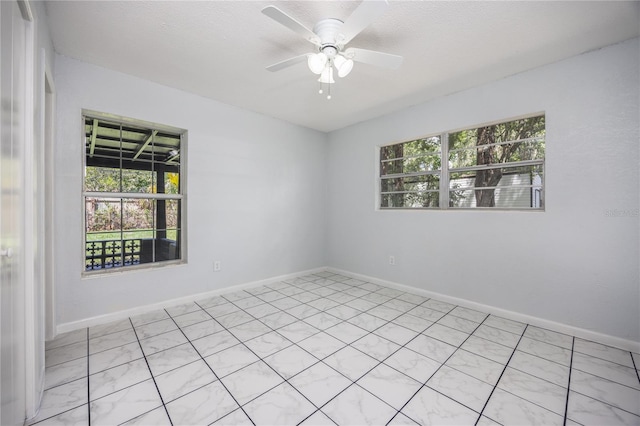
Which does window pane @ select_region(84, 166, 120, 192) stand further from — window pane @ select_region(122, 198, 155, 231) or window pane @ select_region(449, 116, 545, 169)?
window pane @ select_region(449, 116, 545, 169)

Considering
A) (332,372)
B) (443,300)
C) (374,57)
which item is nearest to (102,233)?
(332,372)

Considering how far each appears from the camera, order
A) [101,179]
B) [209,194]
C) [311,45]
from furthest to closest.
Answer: [209,194] → [101,179] → [311,45]

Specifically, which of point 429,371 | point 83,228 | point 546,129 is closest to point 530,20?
point 546,129

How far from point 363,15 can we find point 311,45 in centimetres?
93

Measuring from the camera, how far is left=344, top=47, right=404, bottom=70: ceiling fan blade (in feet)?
6.54

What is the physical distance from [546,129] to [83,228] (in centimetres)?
478

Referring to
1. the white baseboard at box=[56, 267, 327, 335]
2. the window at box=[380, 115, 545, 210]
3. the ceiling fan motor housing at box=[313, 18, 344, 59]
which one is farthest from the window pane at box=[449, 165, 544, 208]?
the white baseboard at box=[56, 267, 327, 335]

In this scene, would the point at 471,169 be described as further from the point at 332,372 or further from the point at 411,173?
the point at 332,372

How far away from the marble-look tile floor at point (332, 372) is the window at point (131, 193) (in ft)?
2.51

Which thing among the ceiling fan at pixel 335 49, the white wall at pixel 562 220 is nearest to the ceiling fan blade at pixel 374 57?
the ceiling fan at pixel 335 49

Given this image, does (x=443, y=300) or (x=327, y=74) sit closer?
(x=327, y=74)

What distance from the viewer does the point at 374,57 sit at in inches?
80.7

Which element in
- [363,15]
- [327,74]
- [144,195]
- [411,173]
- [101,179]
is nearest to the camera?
[363,15]

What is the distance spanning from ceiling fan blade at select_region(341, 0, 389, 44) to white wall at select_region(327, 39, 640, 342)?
2.16 meters
